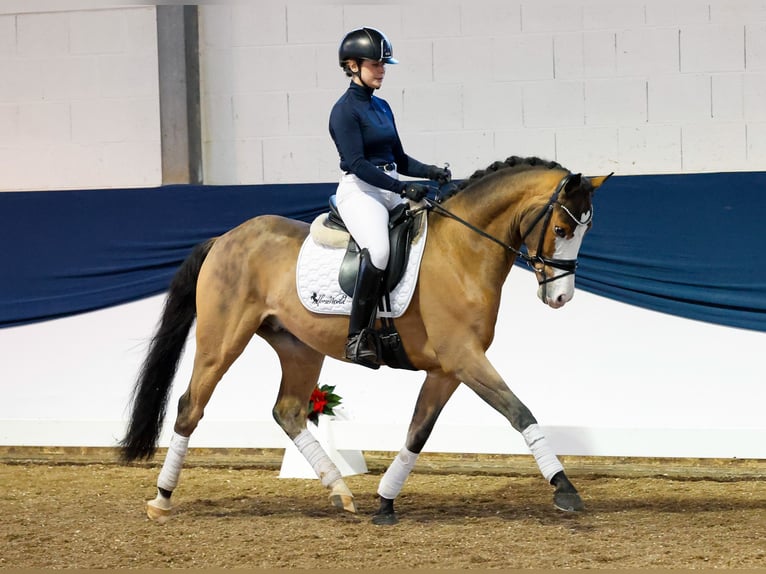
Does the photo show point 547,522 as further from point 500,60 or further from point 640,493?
point 500,60

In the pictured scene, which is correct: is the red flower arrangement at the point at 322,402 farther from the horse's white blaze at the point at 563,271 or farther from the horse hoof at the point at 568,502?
the horse hoof at the point at 568,502

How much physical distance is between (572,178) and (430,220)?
2.21 feet

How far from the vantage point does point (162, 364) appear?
483 cm

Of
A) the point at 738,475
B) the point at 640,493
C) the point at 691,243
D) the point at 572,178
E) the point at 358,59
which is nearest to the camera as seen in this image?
the point at 572,178

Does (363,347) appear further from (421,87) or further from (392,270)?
(421,87)

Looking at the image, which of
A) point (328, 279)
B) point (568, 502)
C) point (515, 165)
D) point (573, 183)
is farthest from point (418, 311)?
point (568, 502)

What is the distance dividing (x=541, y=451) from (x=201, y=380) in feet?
5.16

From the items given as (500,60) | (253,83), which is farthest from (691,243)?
(253,83)

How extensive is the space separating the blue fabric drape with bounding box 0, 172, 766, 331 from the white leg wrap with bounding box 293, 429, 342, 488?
74.3 inches

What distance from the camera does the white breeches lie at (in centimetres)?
418

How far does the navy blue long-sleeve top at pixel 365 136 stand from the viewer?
13.7 feet

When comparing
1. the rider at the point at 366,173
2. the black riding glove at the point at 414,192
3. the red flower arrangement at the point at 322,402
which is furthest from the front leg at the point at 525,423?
the red flower arrangement at the point at 322,402

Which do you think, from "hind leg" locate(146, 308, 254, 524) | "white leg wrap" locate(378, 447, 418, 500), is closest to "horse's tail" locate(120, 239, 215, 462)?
"hind leg" locate(146, 308, 254, 524)

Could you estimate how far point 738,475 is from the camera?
5.42 m
